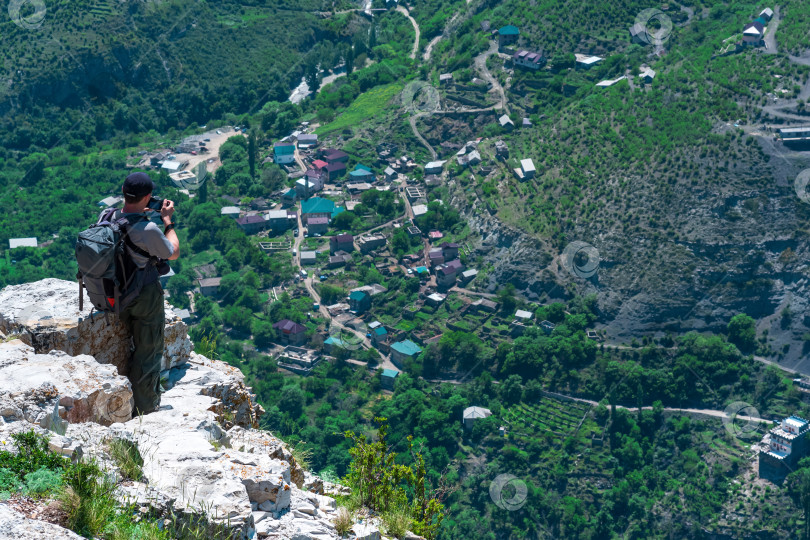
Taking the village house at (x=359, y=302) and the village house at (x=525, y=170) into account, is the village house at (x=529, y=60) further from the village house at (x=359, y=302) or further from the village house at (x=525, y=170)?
the village house at (x=359, y=302)

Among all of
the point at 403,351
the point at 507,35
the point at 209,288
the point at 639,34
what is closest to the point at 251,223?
the point at 209,288

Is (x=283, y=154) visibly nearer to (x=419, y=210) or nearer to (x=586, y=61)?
(x=419, y=210)

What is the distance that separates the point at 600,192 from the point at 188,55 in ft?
124

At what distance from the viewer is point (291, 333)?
1742 inches

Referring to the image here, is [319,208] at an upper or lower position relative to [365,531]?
lower

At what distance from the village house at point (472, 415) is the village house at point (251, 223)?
20.7m

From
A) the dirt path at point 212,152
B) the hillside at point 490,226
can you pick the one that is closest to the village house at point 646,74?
the hillside at point 490,226

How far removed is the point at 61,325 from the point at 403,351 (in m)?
36.1

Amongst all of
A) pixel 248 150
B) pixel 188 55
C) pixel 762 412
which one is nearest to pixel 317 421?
pixel 762 412

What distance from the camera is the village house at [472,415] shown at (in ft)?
128

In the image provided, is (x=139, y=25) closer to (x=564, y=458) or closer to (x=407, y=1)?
(x=407, y=1)

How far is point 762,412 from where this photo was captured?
131ft

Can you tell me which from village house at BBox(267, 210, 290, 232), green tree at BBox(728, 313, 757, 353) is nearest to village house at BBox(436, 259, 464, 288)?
village house at BBox(267, 210, 290, 232)

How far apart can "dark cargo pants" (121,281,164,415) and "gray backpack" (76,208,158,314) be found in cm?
12
